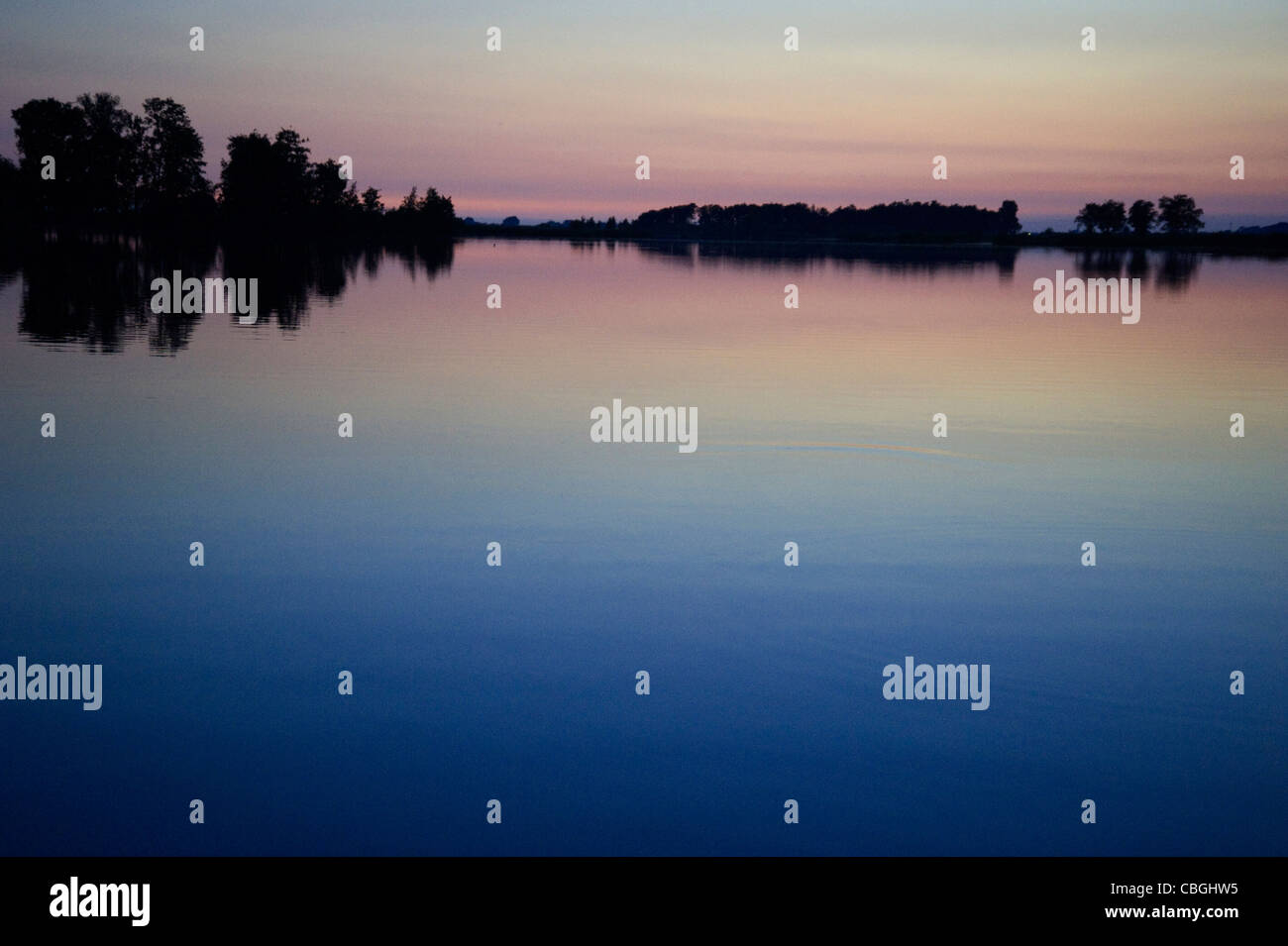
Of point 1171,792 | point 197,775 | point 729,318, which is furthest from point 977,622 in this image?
point 729,318

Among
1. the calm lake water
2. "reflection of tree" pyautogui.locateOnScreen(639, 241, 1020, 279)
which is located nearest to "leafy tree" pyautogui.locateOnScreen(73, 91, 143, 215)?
"reflection of tree" pyautogui.locateOnScreen(639, 241, 1020, 279)

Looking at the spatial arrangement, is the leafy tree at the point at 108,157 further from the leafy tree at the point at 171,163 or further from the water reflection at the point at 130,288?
the water reflection at the point at 130,288

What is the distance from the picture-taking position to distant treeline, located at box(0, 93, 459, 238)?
135250 millimetres

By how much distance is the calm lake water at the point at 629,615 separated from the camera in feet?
23.3

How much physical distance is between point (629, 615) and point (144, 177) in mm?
154118

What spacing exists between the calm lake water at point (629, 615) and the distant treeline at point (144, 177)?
12099 centimetres

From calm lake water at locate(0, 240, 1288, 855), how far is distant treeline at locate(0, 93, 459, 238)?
397 ft

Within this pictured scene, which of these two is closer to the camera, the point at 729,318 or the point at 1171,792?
the point at 1171,792

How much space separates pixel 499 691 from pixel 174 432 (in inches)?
398

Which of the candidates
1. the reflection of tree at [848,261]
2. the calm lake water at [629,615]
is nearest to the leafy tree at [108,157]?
the reflection of tree at [848,261]

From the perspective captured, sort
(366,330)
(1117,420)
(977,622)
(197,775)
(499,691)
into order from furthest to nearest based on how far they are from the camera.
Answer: (366,330)
(1117,420)
(977,622)
(499,691)
(197,775)
